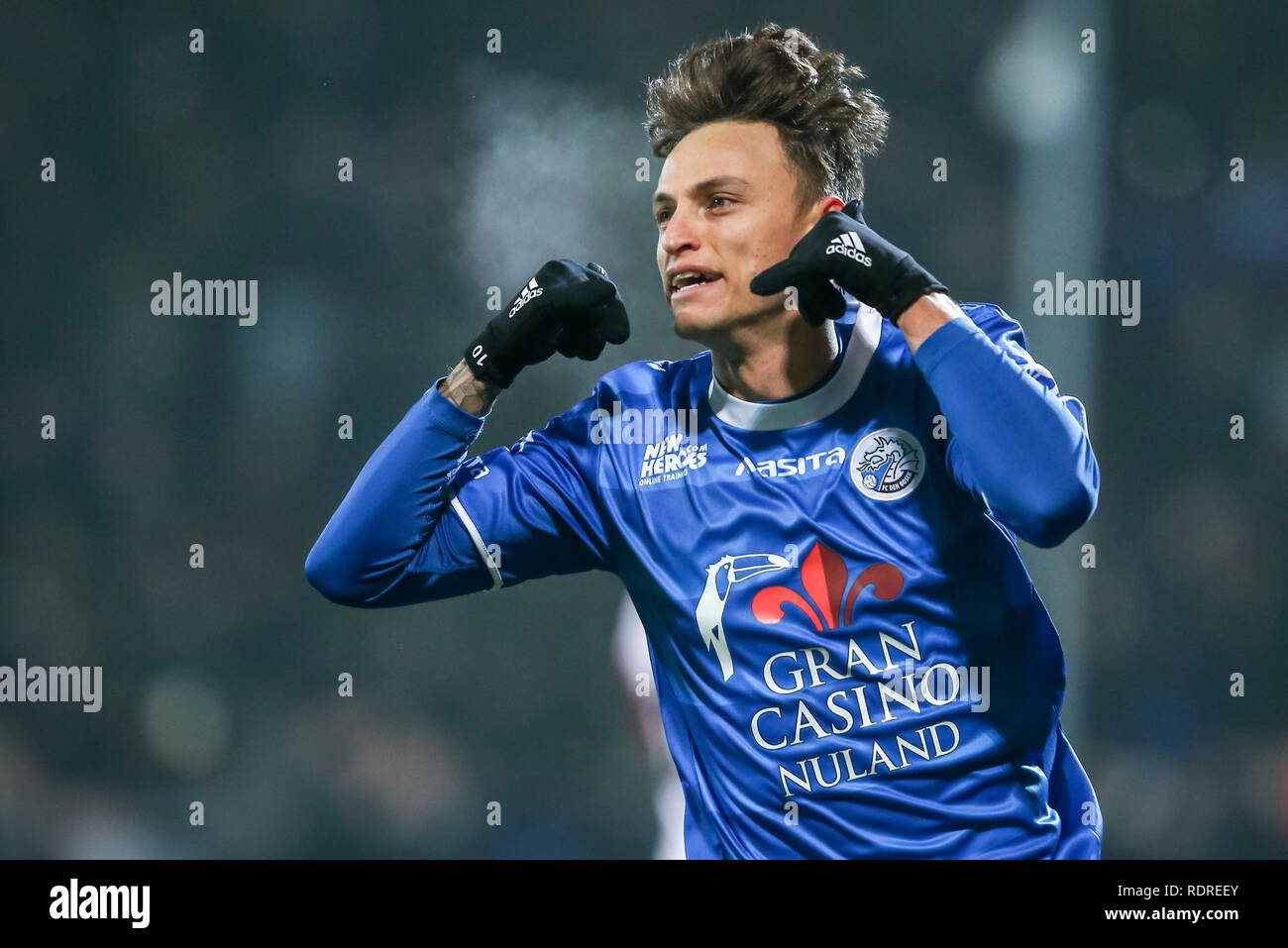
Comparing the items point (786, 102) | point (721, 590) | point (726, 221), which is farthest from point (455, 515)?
point (786, 102)

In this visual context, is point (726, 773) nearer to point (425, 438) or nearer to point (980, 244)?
point (425, 438)

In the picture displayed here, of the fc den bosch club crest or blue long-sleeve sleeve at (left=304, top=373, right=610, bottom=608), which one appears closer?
the fc den bosch club crest

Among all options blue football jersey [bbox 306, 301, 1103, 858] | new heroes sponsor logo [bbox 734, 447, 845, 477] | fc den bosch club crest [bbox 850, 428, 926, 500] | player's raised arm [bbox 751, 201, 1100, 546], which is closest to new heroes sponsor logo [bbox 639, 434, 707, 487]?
blue football jersey [bbox 306, 301, 1103, 858]

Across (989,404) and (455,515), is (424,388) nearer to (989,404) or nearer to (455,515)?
(455,515)

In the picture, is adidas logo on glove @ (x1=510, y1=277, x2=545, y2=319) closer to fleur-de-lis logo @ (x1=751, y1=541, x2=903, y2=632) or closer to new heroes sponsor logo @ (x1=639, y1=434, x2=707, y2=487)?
new heroes sponsor logo @ (x1=639, y1=434, x2=707, y2=487)

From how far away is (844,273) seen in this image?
2270mm

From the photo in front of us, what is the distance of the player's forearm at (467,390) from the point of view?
250cm

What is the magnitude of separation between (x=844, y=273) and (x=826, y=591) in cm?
60

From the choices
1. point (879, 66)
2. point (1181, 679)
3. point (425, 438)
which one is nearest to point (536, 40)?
point (879, 66)

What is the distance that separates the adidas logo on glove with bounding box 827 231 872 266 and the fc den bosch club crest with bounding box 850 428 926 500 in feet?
1.09

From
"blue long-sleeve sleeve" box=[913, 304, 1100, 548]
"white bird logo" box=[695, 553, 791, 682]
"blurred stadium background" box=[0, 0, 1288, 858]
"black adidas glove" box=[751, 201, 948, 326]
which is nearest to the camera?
"blue long-sleeve sleeve" box=[913, 304, 1100, 548]

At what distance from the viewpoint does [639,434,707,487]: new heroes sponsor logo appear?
2.51 meters

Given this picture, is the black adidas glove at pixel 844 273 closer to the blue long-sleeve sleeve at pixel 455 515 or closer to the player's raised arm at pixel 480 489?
the player's raised arm at pixel 480 489

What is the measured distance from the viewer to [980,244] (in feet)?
15.3
